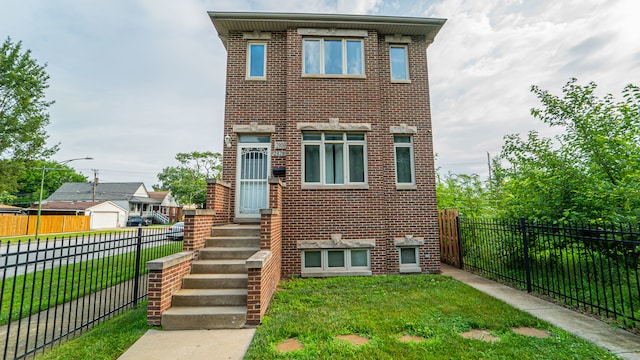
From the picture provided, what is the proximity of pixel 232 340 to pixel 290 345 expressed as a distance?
2.82 feet

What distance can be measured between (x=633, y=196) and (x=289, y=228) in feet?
22.8

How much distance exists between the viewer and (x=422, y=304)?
16.1 ft

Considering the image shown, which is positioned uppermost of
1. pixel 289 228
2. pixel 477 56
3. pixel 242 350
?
pixel 477 56

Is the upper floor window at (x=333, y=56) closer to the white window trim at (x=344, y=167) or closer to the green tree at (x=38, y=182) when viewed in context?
the white window trim at (x=344, y=167)

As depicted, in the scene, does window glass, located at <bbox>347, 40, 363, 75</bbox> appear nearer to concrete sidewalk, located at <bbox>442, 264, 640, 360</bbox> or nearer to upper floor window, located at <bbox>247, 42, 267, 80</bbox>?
upper floor window, located at <bbox>247, 42, 267, 80</bbox>

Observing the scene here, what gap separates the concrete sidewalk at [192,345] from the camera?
130 inches

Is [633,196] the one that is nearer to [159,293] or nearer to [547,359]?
[547,359]

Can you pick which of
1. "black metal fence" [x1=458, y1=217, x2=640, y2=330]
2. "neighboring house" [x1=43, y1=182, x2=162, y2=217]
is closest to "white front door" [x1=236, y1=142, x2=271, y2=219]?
"black metal fence" [x1=458, y1=217, x2=640, y2=330]

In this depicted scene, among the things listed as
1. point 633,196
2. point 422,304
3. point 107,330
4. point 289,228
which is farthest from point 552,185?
point 107,330

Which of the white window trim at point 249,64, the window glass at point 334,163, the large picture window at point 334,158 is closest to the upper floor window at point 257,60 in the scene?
the white window trim at point 249,64

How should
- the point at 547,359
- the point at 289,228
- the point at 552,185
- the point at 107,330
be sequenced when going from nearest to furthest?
the point at 547,359 < the point at 107,330 < the point at 552,185 < the point at 289,228

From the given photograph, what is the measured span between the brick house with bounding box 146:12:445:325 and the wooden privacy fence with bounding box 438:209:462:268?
→ 1308 millimetres

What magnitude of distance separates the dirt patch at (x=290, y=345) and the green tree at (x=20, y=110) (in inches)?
1048

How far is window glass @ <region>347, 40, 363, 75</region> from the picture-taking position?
26.7 feet
